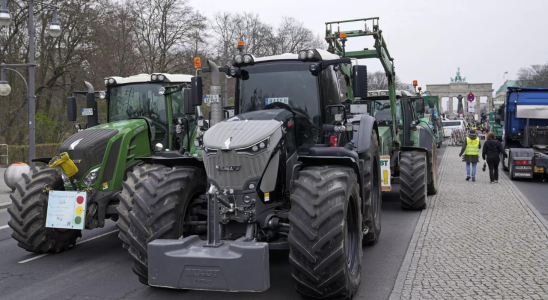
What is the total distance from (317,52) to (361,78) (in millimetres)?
644

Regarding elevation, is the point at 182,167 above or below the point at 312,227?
above

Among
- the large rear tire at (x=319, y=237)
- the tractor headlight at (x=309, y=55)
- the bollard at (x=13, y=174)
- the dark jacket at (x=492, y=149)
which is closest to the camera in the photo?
the large rear tire at (x=319, y=237)

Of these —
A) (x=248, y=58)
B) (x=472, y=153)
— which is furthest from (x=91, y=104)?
(x=472, y=153)

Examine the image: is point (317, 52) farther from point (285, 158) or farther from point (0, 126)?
point (0, 126)

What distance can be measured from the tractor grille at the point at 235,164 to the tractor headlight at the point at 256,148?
38mm

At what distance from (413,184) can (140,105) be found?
5658 millimetres

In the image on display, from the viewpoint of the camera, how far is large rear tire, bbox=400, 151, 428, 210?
36.0 ft

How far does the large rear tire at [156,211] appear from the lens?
5.38m

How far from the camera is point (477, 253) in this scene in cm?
736

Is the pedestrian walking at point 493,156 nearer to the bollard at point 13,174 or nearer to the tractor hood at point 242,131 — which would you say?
the tractor hood at point 242,131

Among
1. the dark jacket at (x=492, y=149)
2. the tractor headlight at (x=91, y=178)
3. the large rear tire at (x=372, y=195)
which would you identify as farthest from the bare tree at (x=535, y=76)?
the tractor headlight at (x=91, y=178)

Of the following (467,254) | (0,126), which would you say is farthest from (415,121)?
(0,126)

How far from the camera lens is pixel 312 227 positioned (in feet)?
16.1

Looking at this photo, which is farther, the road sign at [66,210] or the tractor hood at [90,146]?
the tractor hood at [90,146]
